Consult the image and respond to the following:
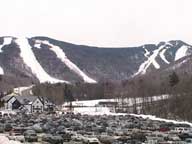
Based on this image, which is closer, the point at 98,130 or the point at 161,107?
the point at 98,130

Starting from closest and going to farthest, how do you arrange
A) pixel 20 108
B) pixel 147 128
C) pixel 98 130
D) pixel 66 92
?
pixel 98 130 < pixel 147 128 < pixel 20 108 < pixel 66 92

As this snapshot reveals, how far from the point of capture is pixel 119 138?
154 ft

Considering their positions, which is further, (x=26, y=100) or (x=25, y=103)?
(x=26, y=100)

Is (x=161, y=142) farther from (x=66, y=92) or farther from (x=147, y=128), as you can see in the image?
(x=66, y=92)

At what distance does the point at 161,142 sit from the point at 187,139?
423 cm

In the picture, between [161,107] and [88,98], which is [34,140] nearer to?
[161,107]

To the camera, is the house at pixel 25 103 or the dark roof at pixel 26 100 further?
the dark roof at pixel 26 100

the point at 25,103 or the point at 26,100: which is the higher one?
the point at 26,100

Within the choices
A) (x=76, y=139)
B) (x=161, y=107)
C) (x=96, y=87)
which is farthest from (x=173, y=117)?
(x=96, y=87)

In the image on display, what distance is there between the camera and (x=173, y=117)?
84.1 meters

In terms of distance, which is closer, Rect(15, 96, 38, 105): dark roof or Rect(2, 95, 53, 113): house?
Rect(2, 95, 53, 113): house

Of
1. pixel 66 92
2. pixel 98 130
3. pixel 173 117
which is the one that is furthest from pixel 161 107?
pixel 66 92

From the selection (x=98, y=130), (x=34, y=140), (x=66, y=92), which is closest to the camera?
(x=34, y=140)

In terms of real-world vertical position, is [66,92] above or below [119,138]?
above
